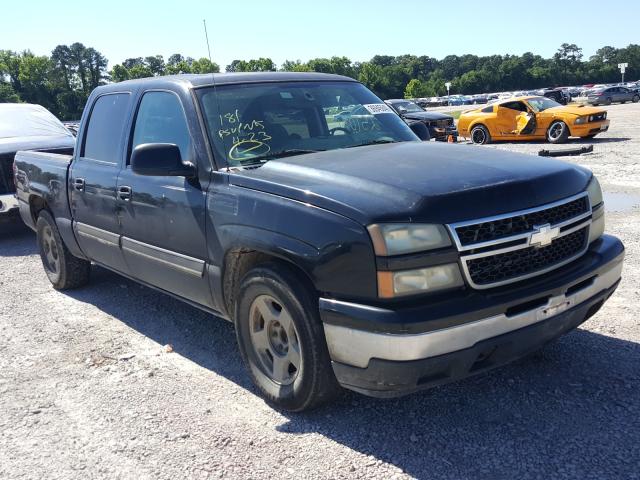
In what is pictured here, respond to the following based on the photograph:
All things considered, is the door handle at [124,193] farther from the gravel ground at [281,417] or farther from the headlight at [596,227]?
the headlight at [596,227]

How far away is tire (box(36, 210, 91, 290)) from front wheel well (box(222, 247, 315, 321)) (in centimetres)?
293

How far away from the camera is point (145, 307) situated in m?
5.63

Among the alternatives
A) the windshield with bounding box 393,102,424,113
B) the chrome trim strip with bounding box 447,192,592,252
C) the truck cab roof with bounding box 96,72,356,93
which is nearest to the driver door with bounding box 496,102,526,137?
the windshield with bounding box 393,102,424,113

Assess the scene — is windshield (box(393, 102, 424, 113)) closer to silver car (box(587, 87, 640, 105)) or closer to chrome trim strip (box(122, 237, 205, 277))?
chrome trim strip (box(122, 237, 205, 277))

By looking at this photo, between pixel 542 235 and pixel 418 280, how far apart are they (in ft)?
2.31

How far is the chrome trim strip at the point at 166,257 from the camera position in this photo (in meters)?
3.89

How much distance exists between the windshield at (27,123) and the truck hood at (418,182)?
772cm

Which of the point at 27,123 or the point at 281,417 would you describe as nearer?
the point at 281,417

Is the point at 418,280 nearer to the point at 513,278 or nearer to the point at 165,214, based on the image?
the point at 513,278

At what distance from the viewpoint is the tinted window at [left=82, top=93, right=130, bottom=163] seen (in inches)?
189

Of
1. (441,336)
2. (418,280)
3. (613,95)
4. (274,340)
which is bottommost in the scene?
(613,95)

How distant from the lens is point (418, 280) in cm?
279

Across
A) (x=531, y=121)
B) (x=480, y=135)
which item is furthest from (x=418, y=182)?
(x=480, y=135)


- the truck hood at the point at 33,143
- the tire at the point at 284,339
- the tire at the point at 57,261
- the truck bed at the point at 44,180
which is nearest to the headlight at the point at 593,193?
the tire at the point at 284,339
